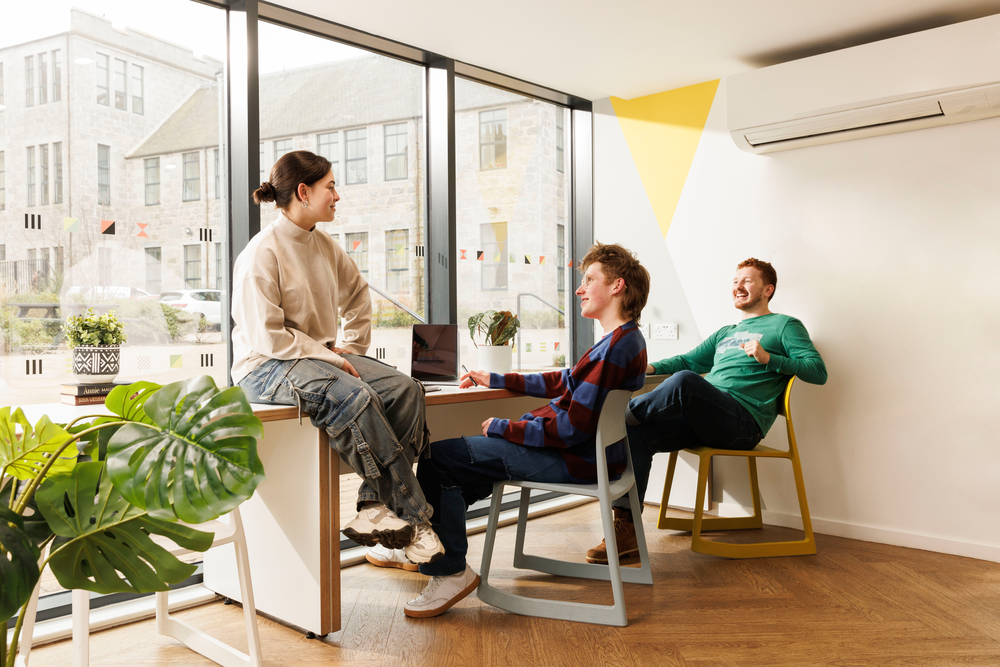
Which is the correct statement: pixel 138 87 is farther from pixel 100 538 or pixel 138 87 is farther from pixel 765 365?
pixel 765 365

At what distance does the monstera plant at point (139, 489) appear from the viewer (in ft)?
3.52

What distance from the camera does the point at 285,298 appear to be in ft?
7.16

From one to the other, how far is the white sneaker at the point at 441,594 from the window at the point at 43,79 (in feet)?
6.39

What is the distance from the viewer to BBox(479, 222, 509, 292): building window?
11.9ft

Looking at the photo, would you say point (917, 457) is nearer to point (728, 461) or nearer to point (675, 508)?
point (728, 461)

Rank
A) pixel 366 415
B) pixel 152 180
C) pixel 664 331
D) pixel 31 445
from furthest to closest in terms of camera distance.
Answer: pixel 664 331 → pixel 152 180 → pixel 366 415 → pixel 31 445

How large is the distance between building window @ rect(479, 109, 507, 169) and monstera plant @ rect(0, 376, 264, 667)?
263cm

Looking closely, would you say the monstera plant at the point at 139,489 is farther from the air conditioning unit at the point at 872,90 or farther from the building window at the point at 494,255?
the air conditioning unit at the point at 872,90

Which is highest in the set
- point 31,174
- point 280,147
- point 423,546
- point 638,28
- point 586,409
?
point 638,28

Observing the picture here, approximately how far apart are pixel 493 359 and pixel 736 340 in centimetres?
109

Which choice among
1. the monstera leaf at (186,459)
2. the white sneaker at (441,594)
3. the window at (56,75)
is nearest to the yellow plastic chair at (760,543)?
the white sneaker at (441,594)

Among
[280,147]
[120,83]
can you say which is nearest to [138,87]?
[120,83]

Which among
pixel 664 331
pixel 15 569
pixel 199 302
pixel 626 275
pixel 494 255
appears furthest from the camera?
pixel 664 331

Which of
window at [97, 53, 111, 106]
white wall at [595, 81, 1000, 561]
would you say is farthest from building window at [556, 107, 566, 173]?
window at [97, 53, 111, 106]
